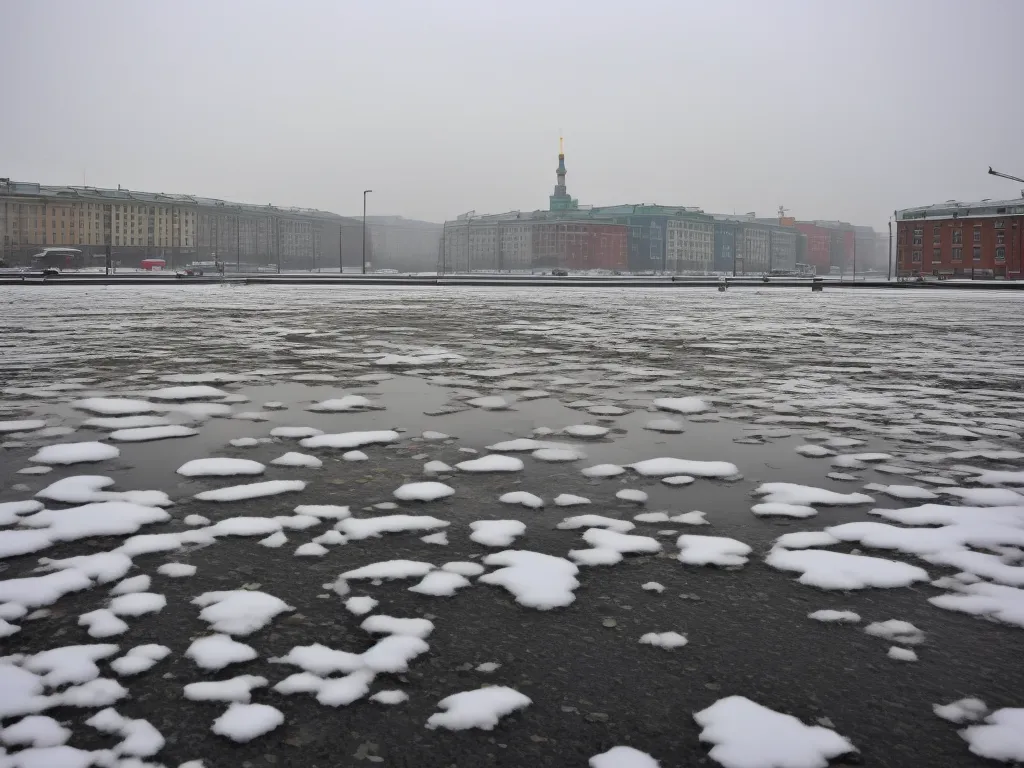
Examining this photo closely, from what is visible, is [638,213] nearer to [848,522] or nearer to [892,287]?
[892,287]

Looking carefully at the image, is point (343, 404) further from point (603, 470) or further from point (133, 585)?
point (133, 585)

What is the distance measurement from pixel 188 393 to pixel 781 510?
5.96m


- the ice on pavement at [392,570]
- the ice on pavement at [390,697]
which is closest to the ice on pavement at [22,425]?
the ice on pavement at [392,570]

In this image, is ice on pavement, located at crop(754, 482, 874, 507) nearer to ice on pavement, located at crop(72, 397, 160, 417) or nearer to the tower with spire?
ice on pavement, located at crop(72, 397, 160, 417)

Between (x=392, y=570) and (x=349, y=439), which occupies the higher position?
(x=349, y=439)

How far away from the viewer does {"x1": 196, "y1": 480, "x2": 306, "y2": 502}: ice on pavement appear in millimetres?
4629

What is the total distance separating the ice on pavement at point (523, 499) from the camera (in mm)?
4562

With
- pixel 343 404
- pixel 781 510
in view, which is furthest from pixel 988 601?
pixel 343 404

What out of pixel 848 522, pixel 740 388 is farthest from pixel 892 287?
pixel 848 522

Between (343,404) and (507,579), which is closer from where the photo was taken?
(507,579)

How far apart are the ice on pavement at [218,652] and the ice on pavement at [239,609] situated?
9 centimetres

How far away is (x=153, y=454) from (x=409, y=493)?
2096mm

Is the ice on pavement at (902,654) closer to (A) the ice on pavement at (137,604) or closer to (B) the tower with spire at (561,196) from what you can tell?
(A) the ice on pavement at (137,604)

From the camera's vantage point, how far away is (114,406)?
24.4 ft
